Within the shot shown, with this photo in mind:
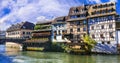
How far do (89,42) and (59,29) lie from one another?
1138cm

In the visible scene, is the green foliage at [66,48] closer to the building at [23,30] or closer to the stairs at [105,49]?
the stairs at [105,49]

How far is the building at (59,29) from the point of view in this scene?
55.1m

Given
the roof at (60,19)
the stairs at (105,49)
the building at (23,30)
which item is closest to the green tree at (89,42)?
the stairs at (105,49)

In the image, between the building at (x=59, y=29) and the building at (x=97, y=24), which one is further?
the building at (x=59, y=29)

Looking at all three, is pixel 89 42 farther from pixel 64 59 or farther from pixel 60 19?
pixel 60 19

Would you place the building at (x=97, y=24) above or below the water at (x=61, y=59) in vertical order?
above

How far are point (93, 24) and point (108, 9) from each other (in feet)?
14.4

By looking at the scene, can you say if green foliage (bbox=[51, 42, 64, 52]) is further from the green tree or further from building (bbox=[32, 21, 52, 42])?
the green tree

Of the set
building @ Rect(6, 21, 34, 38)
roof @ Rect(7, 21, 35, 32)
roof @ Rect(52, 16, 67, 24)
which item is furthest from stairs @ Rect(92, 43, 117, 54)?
roof @ Rect(7, 21, 35, 32)

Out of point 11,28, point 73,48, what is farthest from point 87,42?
point 11,28

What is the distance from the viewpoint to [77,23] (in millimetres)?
52219

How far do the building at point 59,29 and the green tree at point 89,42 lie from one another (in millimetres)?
7822

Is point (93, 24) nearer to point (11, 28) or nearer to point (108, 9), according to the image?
point (108, 9)

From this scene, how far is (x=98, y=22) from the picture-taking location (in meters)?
47.9
